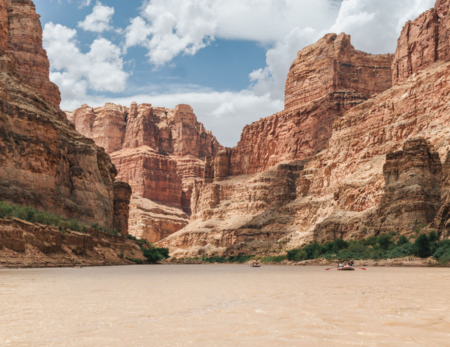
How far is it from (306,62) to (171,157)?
277 ft

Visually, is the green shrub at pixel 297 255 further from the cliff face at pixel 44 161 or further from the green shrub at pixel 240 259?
the cliff face at pixel 44 161

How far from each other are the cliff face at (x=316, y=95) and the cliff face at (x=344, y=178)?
1.58ft

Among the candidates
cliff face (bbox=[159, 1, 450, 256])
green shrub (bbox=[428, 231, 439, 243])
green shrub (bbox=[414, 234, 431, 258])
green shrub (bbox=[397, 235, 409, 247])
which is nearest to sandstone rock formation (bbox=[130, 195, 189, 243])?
cliff face (bbox=[159, 1, 450, 256])

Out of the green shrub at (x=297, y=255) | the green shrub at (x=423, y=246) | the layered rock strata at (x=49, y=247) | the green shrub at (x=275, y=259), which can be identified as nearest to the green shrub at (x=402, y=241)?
the green shrub at (x=423, y=246)

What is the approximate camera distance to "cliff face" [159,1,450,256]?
5388 centimetres

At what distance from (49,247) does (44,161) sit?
530 inches

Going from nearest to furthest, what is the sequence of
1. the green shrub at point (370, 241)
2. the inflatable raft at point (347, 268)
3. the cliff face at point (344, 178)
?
the inflatable raft at point (347, 268)
the green shrub at point (370, 241)
the cliff face at point (344, 178)

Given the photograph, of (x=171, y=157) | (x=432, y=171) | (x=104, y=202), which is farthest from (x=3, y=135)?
(x=171, y=157)

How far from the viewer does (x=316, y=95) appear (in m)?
123

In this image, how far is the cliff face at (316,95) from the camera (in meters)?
114

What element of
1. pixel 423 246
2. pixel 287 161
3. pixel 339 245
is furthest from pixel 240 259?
pixel 423 246

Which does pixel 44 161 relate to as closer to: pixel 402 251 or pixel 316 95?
pixel 402 251

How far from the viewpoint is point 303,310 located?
11.1 metres

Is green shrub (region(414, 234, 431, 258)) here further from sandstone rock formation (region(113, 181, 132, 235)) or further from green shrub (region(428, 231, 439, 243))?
sandstone rock formation (region(113, 181, 132, 235))
